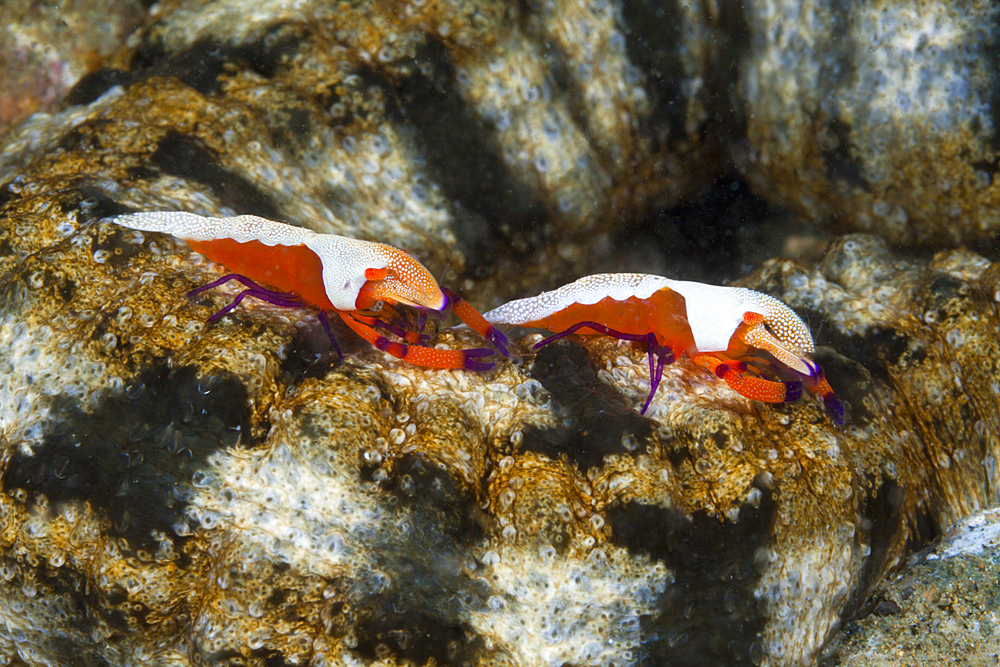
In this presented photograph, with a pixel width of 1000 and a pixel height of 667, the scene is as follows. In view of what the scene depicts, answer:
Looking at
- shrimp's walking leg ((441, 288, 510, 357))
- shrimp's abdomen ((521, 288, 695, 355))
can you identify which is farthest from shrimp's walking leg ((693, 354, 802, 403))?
shrimp's walking leg ((441, 288, 510, 357))

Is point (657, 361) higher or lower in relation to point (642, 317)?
lower

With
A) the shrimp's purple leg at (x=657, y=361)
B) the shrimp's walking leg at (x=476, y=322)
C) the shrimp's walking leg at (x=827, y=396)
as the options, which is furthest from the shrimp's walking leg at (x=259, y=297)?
the shrimp's walking leg at (x=827, y=396)

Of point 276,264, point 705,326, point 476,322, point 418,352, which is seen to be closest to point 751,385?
point 705,326

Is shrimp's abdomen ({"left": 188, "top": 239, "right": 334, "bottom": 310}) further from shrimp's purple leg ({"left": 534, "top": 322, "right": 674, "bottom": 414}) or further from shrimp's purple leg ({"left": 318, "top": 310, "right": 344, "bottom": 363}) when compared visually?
shrimp's purple leg ({"left": 534, "top": 322, "right": 674, "bottom": 414})

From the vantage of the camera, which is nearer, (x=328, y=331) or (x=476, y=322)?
(x=328, y=331)

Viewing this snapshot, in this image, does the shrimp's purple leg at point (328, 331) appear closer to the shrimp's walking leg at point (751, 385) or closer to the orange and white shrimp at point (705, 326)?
the orange and white shrimp at point (705, 326)

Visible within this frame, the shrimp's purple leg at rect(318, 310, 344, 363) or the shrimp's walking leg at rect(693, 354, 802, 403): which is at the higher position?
the shrimp's purple leg at rect(318, 310, 344, 363)

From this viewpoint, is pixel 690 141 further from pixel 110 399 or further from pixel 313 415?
pixel 110 399

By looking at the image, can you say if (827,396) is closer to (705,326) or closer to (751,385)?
(751,385)
